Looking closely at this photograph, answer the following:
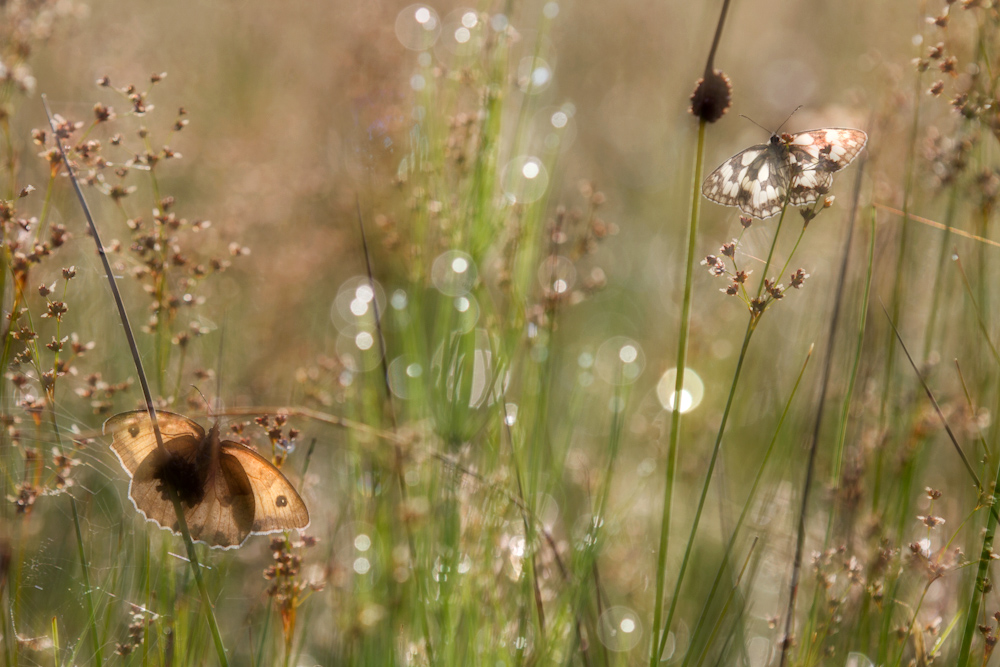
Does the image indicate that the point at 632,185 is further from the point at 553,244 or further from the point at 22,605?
the point at 22,605

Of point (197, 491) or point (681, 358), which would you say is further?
point (197, 491)

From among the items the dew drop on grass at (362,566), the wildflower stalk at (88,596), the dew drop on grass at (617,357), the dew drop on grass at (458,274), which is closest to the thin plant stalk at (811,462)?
the dew drop on grass at (362,566)

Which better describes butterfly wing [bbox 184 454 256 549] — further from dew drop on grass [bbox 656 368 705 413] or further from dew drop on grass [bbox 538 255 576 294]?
dew drop on grass [bbox 656 368 705 413]

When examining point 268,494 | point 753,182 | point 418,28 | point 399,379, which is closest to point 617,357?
point 399,379

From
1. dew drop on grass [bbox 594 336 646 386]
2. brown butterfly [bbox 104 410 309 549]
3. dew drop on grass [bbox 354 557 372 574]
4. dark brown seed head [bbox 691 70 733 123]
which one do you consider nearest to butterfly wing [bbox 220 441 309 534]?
brown butterfly [bbox 104 410 309 549]

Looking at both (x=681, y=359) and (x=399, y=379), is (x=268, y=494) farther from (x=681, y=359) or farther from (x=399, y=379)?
(x=399, y=379)

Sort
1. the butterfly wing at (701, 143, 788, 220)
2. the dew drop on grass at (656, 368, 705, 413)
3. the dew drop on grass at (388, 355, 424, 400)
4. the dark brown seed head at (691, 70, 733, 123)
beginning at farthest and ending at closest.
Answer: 1. the dew drop on grass at (656, 368, 705, 413)
2. the dew drop on grass at (388, 355, 424, 400)
3. the butterfly wing at (701, 143, 788, 220)
4. the dark brown seed head at (691, 70, 733, 123)
